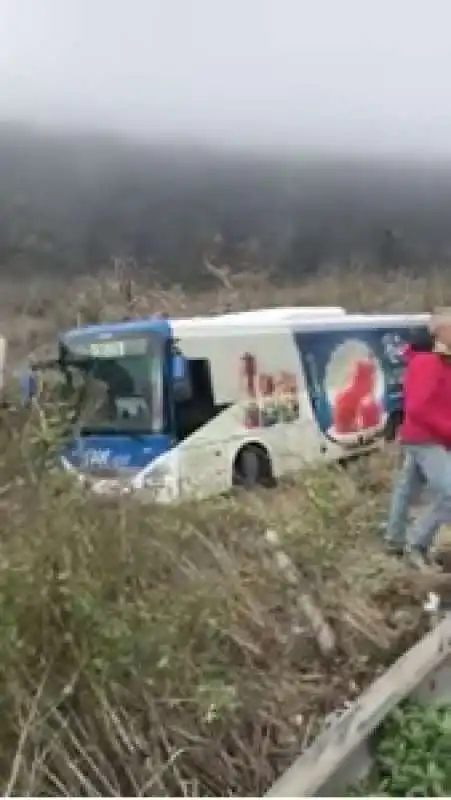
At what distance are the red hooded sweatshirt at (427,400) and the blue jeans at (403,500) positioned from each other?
4 centimetres

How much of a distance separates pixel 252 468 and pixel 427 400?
30 centimetres

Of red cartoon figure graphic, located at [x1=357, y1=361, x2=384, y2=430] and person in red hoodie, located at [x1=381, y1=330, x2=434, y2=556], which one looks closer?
person in red hoodie, located at [x1=381, y1=330, x2=434, y2=556]

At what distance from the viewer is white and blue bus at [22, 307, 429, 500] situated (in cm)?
209

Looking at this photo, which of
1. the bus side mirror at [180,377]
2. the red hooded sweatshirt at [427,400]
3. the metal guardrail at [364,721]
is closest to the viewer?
the metal guardrail at [364,721]

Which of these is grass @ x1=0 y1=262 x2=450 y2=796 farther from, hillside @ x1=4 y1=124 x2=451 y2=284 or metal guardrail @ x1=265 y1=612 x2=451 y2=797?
hillside @ x1=4 y1=124 x2=451 y2=284

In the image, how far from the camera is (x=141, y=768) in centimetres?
174

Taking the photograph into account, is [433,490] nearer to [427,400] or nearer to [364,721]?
[427,400]

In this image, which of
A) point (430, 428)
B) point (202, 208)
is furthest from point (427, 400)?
point (202, 208)

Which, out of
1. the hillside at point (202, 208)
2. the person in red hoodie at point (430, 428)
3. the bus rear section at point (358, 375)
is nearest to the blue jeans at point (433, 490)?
the person in red hoodie at point (430, 428)

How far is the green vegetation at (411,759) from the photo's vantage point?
5.79 feet

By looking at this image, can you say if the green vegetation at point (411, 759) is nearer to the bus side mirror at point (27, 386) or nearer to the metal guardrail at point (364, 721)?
the metal guardrail at point (364, 721)

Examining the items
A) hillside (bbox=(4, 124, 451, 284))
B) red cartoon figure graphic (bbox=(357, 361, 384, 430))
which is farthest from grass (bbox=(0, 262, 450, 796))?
hillside (bbox=(4, 124, 451, 284))

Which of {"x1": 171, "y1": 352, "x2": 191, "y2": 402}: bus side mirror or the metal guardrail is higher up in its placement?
{"x1": 171, "y1": 352, "x2": 191, "y2": 402}: bus side mirror

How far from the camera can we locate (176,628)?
1799 mm
